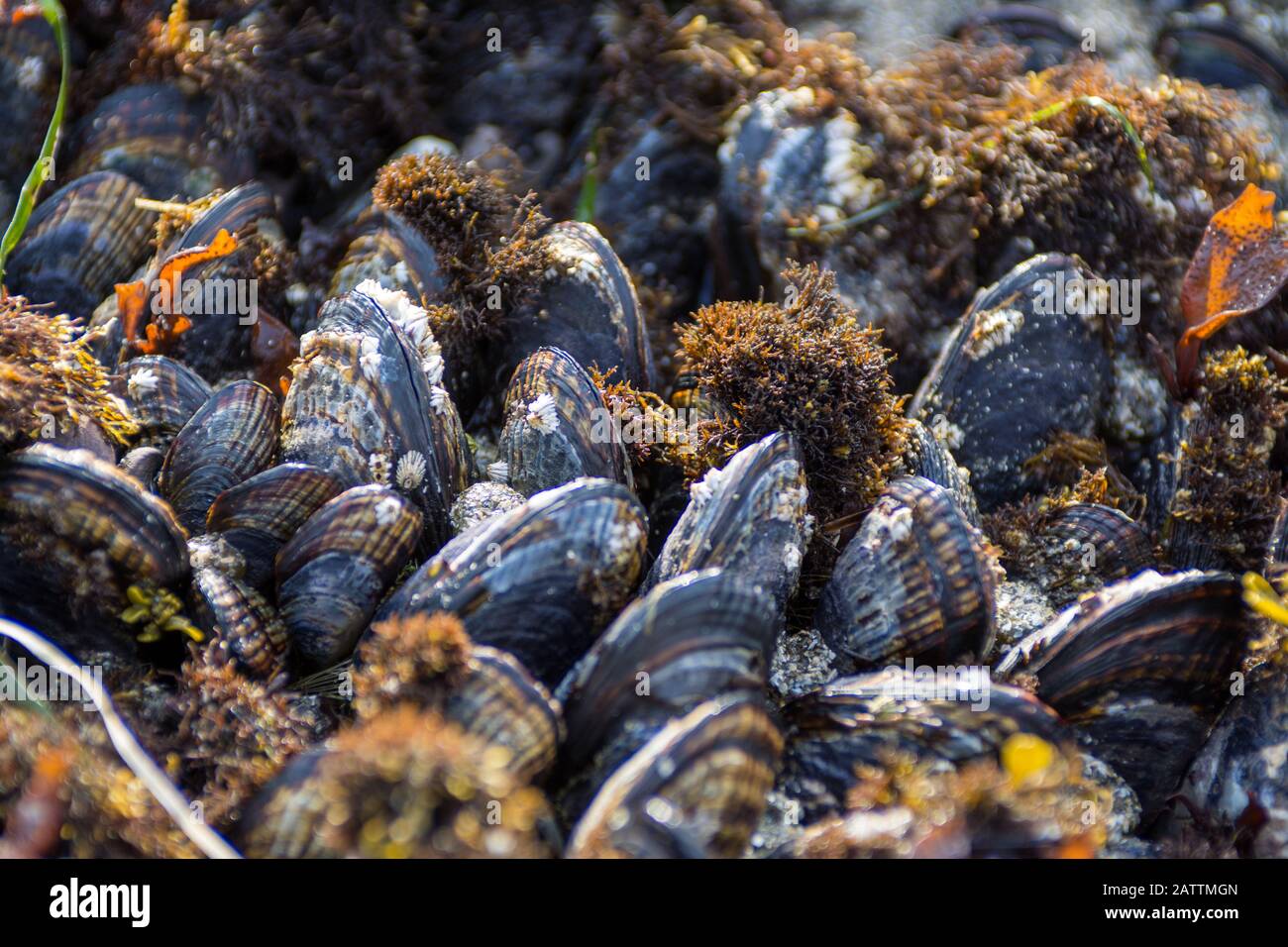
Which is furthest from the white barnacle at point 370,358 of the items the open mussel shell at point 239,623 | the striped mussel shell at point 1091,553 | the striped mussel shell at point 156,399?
the striped mussel shell at point 1091,553

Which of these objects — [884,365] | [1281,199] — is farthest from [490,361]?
[1281,199]

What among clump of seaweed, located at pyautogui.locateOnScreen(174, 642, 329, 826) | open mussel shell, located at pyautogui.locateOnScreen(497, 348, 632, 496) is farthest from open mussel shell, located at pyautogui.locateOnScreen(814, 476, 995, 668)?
clump of seaweed, located at pyautogui.locateOnScreen(174, 642, 329, 826)

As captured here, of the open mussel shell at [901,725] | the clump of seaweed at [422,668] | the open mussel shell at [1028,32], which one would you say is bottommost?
the open mussel shell at [901,725]

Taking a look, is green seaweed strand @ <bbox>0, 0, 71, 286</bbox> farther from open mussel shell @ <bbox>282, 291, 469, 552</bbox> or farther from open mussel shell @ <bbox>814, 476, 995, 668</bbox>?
open mussel shell @ <bbox>814, 476, 995, 668</bbox>

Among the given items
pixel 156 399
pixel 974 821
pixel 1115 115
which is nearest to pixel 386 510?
pixel 156 399

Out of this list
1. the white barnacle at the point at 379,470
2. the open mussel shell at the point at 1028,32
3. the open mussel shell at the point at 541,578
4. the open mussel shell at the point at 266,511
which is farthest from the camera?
the open mussel shell at the point at 1028,32

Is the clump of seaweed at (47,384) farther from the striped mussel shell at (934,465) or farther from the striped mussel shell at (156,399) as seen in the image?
the striped mussel shell at (934,465)
